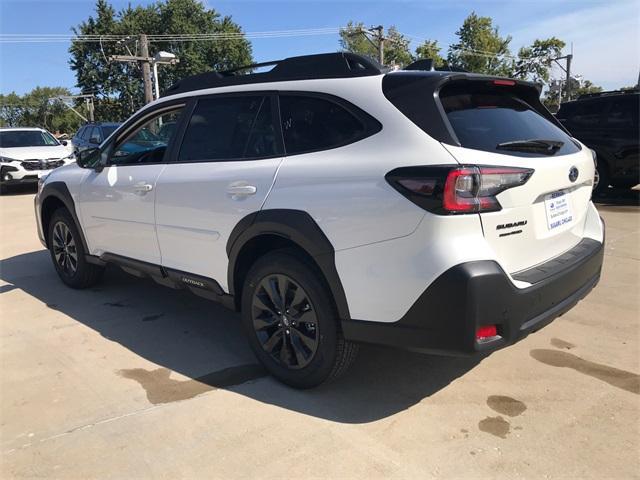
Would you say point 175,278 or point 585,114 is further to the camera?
point 585,114

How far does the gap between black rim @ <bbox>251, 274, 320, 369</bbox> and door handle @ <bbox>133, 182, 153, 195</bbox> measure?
1.32 metres

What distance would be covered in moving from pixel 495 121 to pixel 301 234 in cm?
124

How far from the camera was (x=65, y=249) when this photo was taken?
5297mm

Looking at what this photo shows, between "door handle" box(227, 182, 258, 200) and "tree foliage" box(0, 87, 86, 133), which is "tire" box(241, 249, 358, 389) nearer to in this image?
"door handle" box(227, 182, 258, 200)

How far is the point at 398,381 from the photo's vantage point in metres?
3.29

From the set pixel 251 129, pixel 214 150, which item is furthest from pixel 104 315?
pixel 251 129

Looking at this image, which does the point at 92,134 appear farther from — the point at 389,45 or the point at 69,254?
the point at 389,45

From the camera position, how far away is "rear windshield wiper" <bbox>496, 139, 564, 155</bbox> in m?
2.73

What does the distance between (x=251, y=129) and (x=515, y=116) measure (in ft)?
5.37

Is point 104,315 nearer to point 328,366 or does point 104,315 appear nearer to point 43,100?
point 328,366

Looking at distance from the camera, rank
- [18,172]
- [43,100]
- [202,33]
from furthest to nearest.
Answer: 1. [43,100]
2. [202,33]
3. [18,172]

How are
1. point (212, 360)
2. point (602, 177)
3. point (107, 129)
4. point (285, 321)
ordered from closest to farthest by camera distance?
point (285, 321), point (212, 360), point (602, 177), point (107, 129)

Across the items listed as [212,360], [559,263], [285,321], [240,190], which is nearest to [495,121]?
[559,263]

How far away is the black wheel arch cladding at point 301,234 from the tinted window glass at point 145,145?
53.4 inches
